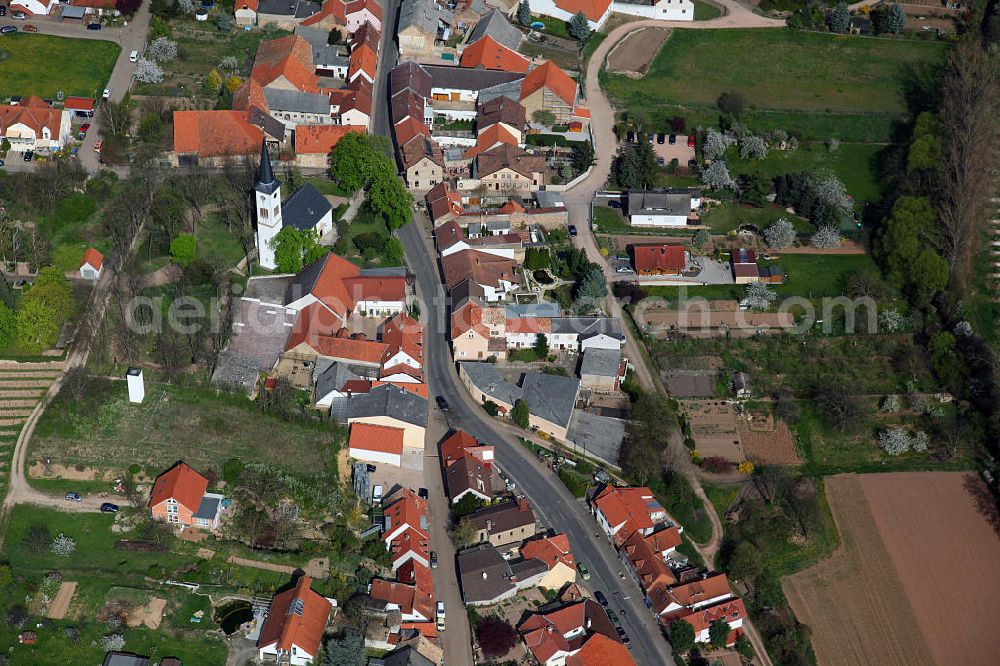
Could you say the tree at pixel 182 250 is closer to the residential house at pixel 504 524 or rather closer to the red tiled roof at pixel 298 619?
the residential house at pixel 504 524

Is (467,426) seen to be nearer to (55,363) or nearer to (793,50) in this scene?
(55,363)

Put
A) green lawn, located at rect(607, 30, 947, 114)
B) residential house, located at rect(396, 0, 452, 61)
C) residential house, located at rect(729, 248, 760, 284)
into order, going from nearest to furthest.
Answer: residential house, located at rect(729, 248, 760, 284), residential house, located at rect(396, 0, 452, 61), green lawn, located at rect(607, 30, 947, 114)

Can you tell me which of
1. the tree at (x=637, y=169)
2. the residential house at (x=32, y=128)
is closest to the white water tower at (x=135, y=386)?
the residential house at (x=32, y=128)

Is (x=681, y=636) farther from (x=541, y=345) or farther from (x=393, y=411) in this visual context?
(x=541, y=345)

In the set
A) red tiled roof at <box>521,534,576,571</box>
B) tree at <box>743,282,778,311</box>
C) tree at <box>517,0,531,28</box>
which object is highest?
tree at <box>517,0,531,28</box>

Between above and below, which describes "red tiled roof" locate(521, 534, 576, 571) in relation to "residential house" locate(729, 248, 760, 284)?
below

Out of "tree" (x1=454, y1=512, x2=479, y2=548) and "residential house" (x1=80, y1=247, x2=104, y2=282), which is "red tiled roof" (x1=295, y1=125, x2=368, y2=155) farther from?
"tree" (x1=454, y1=512, x2=479, y2=548)

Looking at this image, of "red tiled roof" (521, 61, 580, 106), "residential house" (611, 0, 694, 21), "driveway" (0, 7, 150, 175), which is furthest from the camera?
"residential house" (611, 0, 694, 21)

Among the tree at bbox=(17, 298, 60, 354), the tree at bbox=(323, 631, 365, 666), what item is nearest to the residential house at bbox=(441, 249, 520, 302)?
the tree at bbox=(17, 298, 60, 354)
